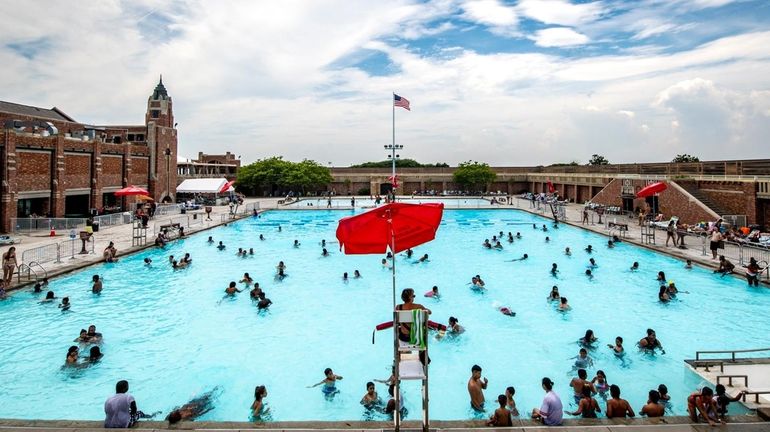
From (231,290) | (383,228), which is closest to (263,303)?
(231,290)

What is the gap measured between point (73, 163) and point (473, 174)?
53627mm

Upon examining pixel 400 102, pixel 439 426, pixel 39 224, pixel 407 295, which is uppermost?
pixel 400 102

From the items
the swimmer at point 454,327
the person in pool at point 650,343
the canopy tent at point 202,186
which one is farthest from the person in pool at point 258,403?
the canopy tent at point 202,186

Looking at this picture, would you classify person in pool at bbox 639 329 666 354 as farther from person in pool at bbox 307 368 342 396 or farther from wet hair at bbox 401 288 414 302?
wet hair at bbox 401 288 414 302

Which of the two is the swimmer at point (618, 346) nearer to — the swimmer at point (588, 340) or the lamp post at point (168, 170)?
the swimmer at point (588, 340)

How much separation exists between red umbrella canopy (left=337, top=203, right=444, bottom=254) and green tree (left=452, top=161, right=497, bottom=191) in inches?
2682

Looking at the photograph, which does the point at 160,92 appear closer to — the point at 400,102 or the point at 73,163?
the point at 73,163

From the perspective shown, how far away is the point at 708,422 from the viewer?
719cm

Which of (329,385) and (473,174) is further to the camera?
(473,174)

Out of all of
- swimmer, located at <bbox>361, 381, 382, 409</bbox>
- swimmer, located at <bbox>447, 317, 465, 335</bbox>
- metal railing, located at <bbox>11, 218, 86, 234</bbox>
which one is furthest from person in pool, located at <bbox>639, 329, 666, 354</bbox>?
metal railing, located at <bbox>11, 218, 86, 234</bbox>

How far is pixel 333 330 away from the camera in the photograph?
16156 mm

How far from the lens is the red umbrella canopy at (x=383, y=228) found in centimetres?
671

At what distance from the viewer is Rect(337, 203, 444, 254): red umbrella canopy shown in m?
6.71

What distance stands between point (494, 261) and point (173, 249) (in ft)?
65.1
